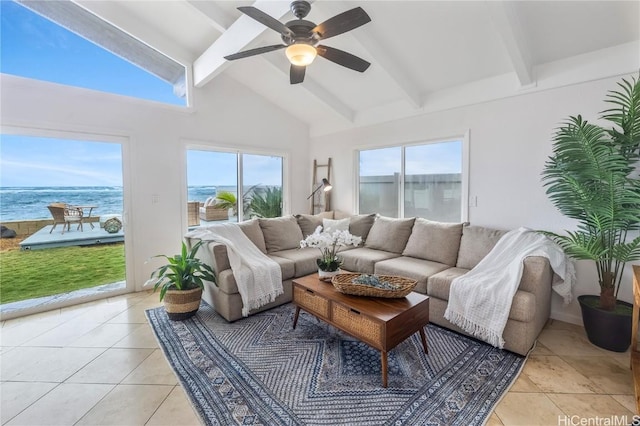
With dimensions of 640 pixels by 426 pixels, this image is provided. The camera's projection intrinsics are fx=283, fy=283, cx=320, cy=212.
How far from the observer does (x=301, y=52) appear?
2.12 m

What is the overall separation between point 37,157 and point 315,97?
3.41 meters

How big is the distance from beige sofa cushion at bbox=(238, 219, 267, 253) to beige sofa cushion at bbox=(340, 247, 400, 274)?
1035 mm

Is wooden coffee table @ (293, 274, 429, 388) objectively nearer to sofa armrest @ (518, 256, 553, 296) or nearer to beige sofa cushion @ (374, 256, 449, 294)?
beige sofa cushion @ (374, 256, 449, 294)

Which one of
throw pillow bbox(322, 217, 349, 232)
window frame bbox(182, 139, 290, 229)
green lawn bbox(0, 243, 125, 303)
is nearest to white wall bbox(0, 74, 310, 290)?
window frame bbox(182, 139, 290, 229)

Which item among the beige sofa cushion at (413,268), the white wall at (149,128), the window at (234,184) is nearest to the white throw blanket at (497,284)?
the beige sofa cushion at (413,268)

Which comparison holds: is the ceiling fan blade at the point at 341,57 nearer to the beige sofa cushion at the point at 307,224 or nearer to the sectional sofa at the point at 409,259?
Answer: the sectional sofa at the point at 409,259

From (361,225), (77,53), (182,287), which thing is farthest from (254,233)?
(77,53)

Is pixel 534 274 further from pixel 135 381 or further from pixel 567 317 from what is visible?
pixel 135 381

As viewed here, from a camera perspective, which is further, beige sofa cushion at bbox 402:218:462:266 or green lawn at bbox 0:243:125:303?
beige sofa cushion at bbox 402:218:462:266

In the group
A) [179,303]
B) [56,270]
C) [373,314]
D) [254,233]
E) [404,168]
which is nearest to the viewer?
[373,314]

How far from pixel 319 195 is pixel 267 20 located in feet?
11.5

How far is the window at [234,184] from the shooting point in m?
4.20

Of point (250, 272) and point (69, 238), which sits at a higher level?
point (69, 238)

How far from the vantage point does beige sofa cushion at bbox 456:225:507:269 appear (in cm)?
290
